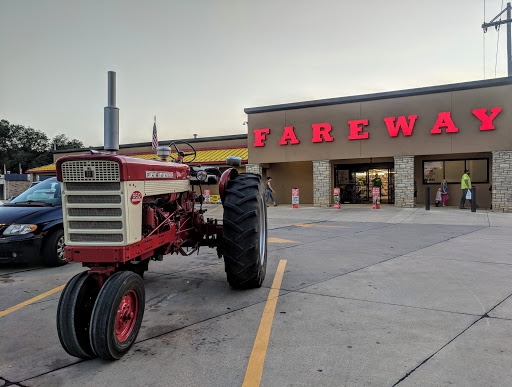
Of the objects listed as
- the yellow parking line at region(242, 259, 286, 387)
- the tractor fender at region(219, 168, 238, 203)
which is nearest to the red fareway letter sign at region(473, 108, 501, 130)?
the tractor fender at region(219, 168, 238, 203)

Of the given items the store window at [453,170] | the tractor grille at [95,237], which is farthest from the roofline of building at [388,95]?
the tractor grille at [95,237]

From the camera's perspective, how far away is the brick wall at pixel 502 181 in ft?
50.3

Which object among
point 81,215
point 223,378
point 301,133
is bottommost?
point 223,378

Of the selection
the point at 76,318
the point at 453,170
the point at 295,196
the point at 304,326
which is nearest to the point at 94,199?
the point at 76,318

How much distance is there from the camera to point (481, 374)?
2494 millimetres

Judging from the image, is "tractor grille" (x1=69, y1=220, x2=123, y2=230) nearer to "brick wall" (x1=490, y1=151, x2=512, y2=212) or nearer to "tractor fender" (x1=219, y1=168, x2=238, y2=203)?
"tractor fender" (x1=219, y1=168, x2=238, y2=203)

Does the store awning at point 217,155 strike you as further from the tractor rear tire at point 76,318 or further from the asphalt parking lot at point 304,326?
the tractor rear tire at point 76,318

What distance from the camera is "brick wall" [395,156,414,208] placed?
55.8 ft

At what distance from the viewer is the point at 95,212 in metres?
2.96

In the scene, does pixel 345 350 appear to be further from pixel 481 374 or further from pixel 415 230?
pixel 415 230

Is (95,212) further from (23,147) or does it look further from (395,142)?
(23,147)

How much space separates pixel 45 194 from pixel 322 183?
14.4 metres

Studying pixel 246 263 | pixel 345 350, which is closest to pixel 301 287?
pixel 246 263

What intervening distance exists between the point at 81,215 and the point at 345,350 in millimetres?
2450
